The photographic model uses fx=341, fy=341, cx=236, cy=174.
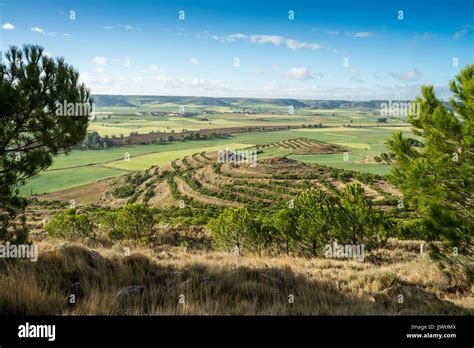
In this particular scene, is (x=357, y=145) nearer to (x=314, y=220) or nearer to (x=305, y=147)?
(x=305, y=147)

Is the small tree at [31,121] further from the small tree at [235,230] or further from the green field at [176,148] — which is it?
the green field at [176,148]

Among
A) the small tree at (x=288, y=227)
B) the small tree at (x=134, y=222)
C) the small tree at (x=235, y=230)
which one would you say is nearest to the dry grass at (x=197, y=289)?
the small tree at (x=288, y=227)

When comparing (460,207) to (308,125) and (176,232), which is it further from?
(308,125)

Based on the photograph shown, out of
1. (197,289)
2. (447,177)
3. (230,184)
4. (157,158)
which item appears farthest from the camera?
(157,158)
